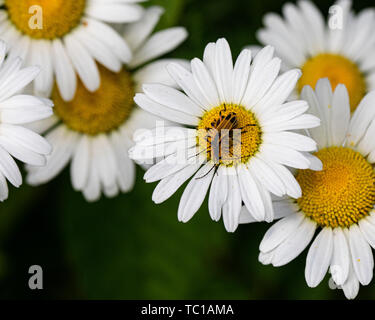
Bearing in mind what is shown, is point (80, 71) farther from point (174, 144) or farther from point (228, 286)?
point (228, 286)

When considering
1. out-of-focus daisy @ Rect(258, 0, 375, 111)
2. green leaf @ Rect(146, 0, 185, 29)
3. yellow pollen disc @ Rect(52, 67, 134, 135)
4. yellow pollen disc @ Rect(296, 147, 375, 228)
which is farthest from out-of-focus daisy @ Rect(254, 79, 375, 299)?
yellow pollen disc @ Rect(52, 67, 134, 135)

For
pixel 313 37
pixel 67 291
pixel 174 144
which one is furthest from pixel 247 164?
pixel 67 291

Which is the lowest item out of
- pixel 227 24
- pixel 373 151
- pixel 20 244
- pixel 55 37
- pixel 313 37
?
pixel 373 151

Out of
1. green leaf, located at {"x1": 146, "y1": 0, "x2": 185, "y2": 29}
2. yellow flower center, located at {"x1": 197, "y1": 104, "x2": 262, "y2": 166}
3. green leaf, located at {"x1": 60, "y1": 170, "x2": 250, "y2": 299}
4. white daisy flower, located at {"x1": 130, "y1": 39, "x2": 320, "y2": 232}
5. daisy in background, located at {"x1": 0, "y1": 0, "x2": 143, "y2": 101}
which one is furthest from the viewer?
green leaf, located at {"x1": 60, "y1": 170, "x2": 250, "y2": 299}

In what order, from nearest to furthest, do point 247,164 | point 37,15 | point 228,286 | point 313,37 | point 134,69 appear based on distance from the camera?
point 247,164
point 37,15
point 134,69
point 313,37
point 228,286

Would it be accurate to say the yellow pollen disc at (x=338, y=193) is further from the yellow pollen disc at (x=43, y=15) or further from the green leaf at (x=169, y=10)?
the yellow pollen disc at (x=43, y=15)

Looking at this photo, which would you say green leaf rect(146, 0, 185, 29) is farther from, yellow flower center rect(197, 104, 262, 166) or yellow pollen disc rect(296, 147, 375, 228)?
yellow pollen disc rect(296, 147, 375, 228)

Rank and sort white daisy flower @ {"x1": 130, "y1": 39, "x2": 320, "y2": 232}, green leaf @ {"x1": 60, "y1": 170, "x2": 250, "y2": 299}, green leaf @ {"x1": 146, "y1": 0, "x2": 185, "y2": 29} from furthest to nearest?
green leaf @ {"x1": 60, "y1": 170, "x2": 250, "y2": 299}, green leaf @ {"x1": 146, "y1": 0, "x2": 185, "y2": 29}, white daisy flower @ {"x1": 130, "y1": 39, "x2": 320, "y2": 232}
